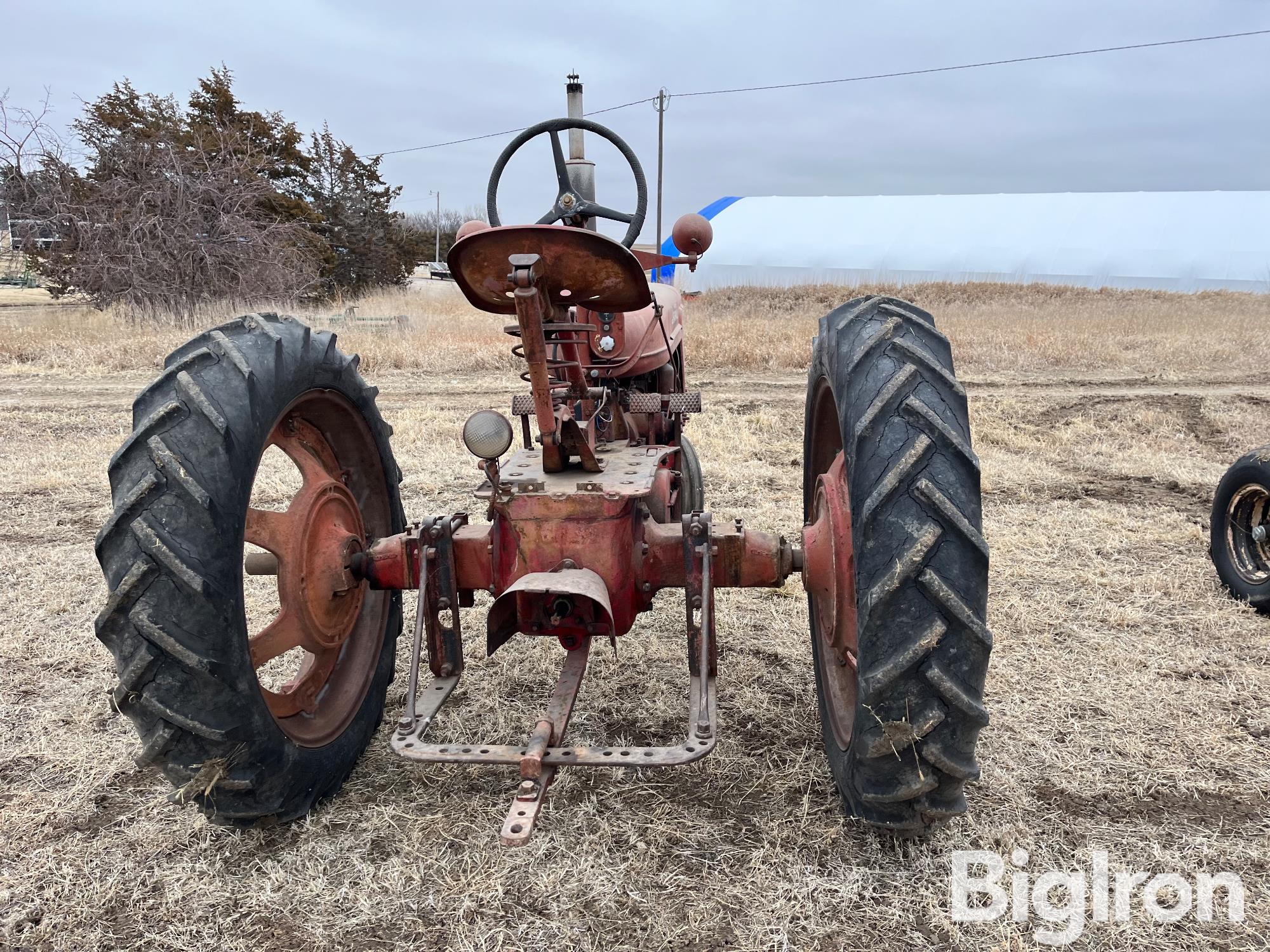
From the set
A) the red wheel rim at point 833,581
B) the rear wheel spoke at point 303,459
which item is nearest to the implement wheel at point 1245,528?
the red wheel rim at point 833,581

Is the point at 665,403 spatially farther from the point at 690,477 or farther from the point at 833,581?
the point at 833,581

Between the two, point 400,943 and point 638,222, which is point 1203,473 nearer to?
point 638,222

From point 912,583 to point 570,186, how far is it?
7.21 ft

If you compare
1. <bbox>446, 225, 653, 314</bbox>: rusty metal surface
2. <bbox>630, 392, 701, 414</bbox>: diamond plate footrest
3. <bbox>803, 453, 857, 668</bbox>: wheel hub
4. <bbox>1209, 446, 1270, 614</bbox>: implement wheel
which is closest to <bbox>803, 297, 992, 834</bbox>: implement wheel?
<bbox>803, 453, 857, 668</bbox>: wheel hub

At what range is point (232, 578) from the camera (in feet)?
6.70

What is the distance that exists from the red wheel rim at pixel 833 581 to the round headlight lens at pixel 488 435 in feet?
3.22

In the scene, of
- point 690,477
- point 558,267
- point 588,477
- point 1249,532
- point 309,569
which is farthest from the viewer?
point 690,477

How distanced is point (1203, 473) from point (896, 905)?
567 centimetres

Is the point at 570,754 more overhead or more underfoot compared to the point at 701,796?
more overhead

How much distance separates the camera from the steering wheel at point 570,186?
9.95 feet

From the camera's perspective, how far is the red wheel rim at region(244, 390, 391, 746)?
2.46 m

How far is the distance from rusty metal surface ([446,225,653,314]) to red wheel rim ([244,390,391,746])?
0.67 m

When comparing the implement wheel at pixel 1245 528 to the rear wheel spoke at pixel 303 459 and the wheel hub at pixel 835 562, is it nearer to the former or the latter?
the wheel hub at pixel 835 562

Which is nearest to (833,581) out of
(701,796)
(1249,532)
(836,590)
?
(836,590)
